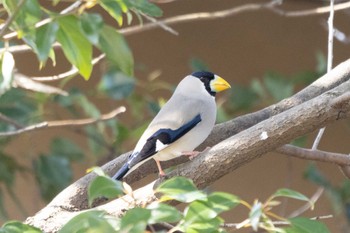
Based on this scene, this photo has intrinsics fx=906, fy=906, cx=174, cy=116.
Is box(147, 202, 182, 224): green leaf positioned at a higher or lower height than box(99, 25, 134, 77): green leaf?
lower

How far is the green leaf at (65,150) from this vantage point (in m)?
2.49

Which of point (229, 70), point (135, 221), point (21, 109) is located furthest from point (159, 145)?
point (229, 70)

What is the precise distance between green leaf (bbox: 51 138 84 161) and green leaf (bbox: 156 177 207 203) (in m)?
1.51

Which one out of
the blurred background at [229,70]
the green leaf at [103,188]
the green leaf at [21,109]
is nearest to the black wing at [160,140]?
the green leaf at [103,188]

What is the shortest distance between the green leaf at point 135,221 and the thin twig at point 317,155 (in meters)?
0.56

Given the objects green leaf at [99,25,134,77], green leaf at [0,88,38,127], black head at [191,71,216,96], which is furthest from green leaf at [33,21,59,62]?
green leaf at [0,88,38,127]

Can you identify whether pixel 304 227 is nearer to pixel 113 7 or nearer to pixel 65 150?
pixel 113 7

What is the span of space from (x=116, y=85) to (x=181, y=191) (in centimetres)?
148

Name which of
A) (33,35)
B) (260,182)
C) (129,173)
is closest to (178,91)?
(129,173)

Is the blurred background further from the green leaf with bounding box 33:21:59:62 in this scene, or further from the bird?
the green leaf with bounding box 33:21:59:62

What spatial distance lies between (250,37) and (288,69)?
17 centimetres

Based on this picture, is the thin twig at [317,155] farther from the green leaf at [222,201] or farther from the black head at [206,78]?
the green leaf at [222,201]

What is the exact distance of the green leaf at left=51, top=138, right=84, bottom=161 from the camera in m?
2.49

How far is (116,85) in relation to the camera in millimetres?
2436
